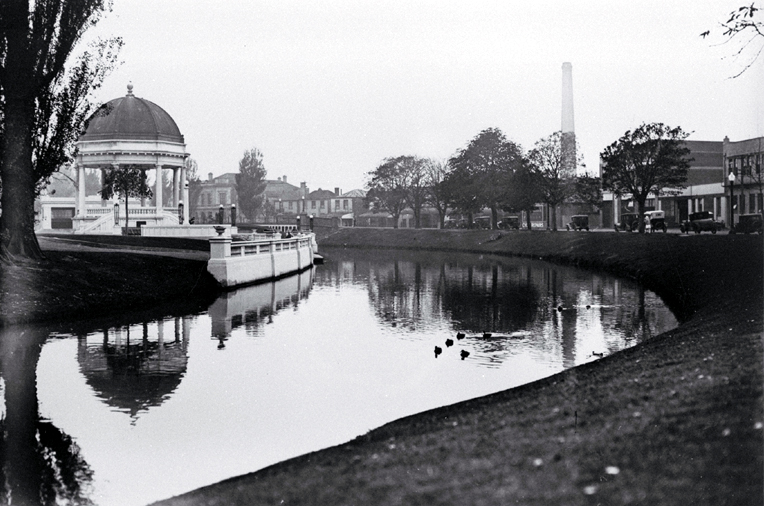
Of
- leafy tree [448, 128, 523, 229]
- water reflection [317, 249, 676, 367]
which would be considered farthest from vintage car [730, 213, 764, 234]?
leafy tree [448, 128, 523, 229]

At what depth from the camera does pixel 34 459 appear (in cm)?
963

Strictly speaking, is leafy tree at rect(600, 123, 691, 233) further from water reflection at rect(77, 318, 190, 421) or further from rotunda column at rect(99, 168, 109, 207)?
water reflection at rect(77, 318, 190, 421)

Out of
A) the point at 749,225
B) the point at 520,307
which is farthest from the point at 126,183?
the point at 749,225

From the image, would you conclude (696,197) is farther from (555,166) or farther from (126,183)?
(126,183)

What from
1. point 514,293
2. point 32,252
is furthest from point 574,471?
point 514,293

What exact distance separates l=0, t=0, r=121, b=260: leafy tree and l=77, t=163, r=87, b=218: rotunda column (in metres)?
40.1

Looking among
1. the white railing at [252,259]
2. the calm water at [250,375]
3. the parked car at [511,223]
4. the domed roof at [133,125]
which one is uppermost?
the domed roof at [133,125]

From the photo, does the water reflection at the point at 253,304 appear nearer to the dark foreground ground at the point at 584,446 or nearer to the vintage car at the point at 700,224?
the dark foreground ground at the point at 584,446

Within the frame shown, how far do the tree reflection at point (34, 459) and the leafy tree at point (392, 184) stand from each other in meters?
89.1

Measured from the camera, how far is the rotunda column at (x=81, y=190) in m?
64.4

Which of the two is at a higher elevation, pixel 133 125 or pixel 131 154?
pixel 133 125

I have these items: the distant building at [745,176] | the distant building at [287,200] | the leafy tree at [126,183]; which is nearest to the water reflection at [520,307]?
the leafy tree at [126,183]

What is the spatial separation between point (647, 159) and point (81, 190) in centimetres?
4310

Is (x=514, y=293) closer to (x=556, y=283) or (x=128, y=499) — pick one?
(x=556, y=283)
